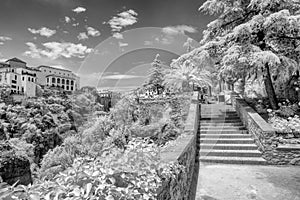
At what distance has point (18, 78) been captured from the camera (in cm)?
3697

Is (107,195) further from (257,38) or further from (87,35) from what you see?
(87,35)

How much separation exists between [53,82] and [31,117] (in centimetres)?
1893

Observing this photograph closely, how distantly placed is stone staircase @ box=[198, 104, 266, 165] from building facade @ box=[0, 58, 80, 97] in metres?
30.4

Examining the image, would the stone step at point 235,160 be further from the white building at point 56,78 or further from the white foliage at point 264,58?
the white building at point 56,78

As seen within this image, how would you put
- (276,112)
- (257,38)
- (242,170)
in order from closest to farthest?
1. (242,170)
2. (276,112)
3. (257,38)

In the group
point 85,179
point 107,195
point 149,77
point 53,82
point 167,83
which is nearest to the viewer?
point 107,195

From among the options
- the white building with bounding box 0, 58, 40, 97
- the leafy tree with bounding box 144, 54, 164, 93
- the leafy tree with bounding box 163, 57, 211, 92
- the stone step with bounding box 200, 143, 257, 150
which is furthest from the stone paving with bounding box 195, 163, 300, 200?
the white building with bounding box 0, 58, 40, 97

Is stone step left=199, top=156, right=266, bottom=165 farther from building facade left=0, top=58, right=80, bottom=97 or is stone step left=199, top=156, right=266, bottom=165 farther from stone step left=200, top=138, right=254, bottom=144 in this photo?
building facade left=0, top=58, right=80, bottom=97

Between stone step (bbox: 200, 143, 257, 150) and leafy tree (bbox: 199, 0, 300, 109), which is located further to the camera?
leafy tree (bbox: 199, 0, 300, 109)

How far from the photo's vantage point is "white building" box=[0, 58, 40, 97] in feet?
115

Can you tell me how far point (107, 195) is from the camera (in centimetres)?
112

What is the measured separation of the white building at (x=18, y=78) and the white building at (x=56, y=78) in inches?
98.0

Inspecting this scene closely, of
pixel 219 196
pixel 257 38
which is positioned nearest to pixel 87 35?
pixel 257 38

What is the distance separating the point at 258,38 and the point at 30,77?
42.3 m
